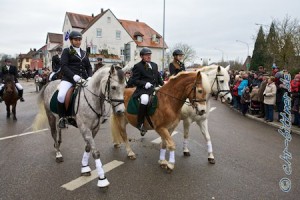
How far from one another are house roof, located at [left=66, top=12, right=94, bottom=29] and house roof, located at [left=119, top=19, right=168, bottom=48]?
762 centimetres

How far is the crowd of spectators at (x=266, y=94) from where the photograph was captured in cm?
1055

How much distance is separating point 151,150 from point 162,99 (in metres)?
1.93

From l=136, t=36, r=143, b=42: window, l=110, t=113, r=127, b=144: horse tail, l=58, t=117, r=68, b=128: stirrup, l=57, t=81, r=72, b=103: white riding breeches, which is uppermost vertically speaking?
l=136, t=36, r=143, b=42: window

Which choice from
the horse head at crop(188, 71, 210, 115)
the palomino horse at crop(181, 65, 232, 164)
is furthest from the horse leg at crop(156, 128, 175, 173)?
the palomino horse at crop(181, 65, 232, 164)

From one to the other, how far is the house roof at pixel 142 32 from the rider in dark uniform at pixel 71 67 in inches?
2195

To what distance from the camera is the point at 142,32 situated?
6359 cm

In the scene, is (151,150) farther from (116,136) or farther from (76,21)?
(76,21)

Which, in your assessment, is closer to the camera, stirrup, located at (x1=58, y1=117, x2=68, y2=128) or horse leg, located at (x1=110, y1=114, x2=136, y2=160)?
stirrup, located at (x1=58, y1=117, x2=68, y2=128)

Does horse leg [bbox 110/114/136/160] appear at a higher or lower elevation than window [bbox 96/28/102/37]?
lower

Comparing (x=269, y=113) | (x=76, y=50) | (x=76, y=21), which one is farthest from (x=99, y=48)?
(x=76, y=50)

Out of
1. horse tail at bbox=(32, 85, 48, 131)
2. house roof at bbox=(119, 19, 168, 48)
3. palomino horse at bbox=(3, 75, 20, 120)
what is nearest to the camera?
horse tail at bbox=(32, 85, 48, 131)

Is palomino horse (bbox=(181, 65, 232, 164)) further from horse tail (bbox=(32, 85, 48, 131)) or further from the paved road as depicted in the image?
horse tail (bbox=(32, 85, 48, 131))

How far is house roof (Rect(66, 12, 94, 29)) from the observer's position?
54941 millimetres

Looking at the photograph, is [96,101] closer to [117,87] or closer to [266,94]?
[117,87]
